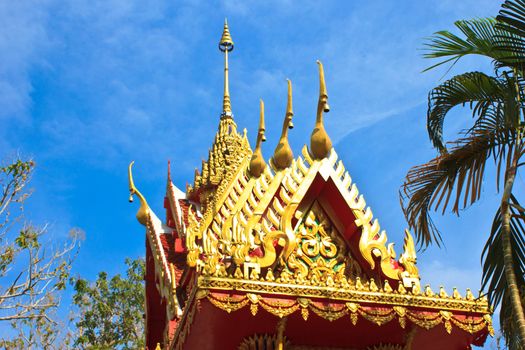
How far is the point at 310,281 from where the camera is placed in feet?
26.1

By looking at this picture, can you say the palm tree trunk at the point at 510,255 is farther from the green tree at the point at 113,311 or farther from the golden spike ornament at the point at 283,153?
the green tree at the point at 113,311

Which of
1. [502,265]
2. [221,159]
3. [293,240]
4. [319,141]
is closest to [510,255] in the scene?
[502,265]

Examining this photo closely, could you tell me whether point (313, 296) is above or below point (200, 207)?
below

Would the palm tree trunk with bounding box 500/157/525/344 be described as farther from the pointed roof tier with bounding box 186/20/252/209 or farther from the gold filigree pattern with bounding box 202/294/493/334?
the pointed roof tier with bounding box 186/20/252/209

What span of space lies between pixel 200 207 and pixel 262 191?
3298mm

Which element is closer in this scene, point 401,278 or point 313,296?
point 313,296

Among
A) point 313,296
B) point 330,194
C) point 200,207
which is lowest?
point 313,296

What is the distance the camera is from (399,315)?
8062 millimetres

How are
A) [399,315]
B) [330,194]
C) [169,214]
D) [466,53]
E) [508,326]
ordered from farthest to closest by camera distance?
[169,214], [330,194], [399,315], [466,53], [508,326]

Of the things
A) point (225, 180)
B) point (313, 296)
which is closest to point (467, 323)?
point (313, 296)

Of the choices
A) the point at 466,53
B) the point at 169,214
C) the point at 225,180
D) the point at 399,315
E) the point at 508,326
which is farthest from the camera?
the point at 169,214

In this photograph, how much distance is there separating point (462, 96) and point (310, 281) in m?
2.44

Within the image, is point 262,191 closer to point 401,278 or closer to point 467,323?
point 401,278

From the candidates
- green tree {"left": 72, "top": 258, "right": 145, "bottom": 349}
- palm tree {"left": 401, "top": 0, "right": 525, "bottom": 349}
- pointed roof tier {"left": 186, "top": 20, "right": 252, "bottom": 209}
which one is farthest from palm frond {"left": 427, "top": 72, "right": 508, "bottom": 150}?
green tree {"left": 72, "top": 258, "right": 145, "bottom": 349}
